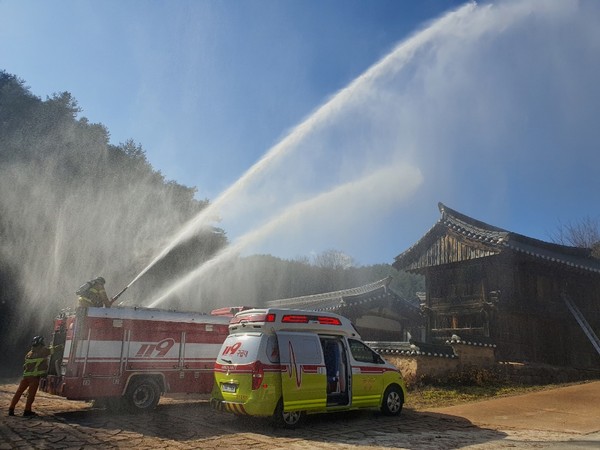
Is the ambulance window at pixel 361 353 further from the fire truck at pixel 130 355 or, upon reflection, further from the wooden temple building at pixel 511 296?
the wooden temple building at pixel 511 296

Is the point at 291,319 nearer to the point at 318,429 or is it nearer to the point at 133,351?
the point at 318,429

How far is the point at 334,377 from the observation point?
1061 cm

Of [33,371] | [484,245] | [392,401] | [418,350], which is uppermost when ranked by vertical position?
[484,245]

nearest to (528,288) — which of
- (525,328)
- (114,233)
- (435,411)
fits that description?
(525,328)

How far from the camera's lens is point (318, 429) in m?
9.43

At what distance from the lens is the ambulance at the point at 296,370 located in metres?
9.21

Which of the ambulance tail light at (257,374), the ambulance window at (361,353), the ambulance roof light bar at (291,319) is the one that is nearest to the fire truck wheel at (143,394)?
the ambulance roof light bar at (291,319)

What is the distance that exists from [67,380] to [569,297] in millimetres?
23127

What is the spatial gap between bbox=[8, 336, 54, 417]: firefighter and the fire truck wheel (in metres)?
2.09

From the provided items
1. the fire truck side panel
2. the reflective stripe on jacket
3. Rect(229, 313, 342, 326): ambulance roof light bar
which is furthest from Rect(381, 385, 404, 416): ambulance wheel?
the reflective stripe on jacket

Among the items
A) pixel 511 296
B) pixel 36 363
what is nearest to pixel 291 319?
pixel 36 363

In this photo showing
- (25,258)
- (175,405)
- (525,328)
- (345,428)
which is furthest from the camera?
(25,258)

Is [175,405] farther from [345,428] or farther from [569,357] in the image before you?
[569,357]

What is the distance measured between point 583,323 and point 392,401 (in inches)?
606
